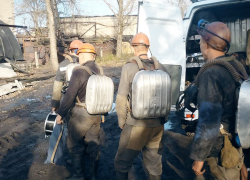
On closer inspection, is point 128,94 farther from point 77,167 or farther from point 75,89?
point 77,167

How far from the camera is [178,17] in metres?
4.61

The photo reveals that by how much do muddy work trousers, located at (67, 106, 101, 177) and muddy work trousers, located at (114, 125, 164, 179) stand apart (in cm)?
73

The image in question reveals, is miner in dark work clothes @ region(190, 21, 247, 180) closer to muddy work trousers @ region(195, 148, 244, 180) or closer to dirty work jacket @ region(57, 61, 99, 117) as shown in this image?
muddy work trousers @ region(195, 148, 244, 180)

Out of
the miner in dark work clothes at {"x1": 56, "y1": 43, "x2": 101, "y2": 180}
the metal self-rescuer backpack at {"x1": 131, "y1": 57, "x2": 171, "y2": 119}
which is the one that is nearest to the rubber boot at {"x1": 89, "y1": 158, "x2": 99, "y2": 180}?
the miner in dark work clothes at {"x1": 56, "y1": 43, "x2": 101, "y2": 180}

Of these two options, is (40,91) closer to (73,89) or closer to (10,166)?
(10,166)

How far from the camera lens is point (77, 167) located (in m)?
3.41

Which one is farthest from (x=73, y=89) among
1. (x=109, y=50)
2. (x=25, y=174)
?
(x=109, y=50)

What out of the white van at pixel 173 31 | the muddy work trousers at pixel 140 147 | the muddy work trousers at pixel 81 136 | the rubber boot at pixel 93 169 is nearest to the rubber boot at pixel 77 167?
the muddy work trousers at pixel 81 136

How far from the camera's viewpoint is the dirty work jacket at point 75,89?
10.5 ft

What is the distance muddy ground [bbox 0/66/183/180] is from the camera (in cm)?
362

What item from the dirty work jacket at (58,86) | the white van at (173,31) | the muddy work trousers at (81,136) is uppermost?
the white van at (173,31)

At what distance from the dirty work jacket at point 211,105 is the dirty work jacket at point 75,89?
5.73 feet

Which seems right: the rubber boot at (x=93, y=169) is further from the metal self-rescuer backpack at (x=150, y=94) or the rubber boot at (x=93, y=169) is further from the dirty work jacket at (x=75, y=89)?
the metal self-rescuer backpack at (x=150, y=94)

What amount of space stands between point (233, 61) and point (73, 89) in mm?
2018
